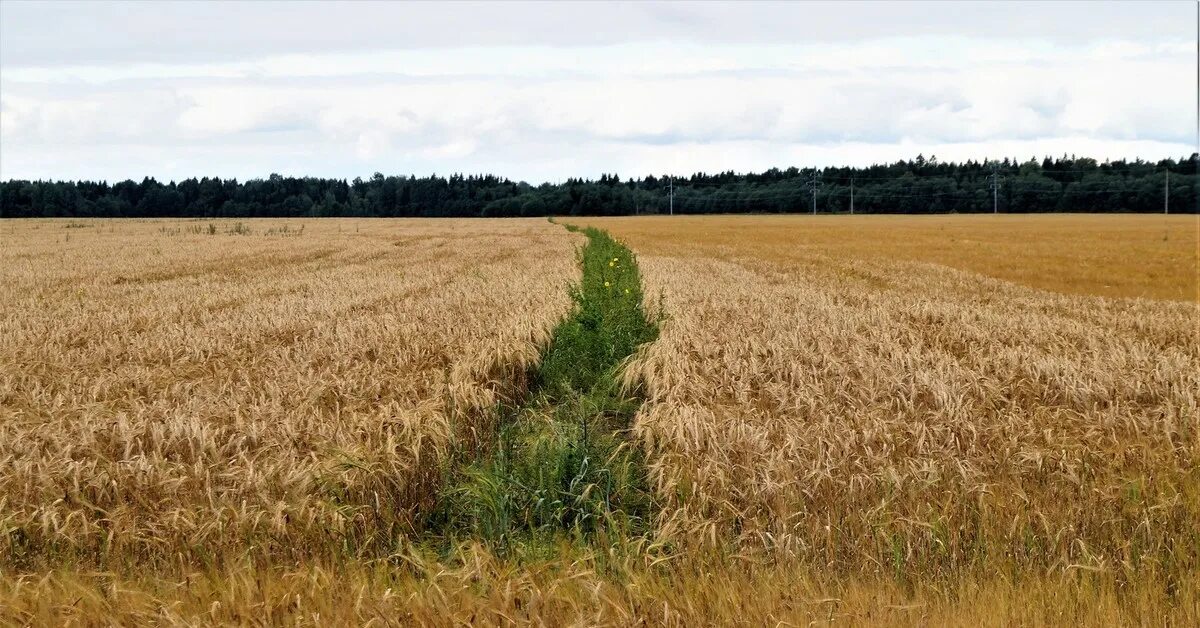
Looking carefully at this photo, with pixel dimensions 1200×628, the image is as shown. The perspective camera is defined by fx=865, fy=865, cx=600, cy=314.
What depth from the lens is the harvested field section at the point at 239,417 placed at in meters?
4.39

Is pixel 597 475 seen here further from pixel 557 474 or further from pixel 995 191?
pixel 995 191

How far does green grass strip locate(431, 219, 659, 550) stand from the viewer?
4746 mm

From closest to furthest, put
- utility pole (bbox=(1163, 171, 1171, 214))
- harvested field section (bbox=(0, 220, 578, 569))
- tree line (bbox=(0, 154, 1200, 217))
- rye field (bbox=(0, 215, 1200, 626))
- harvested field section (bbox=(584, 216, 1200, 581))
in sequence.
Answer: rye field (bbox=(0, 215, 1200, 626)) → harvested field section (bbox=(584, 216, 1200, 581)) → harvested field section (bbox=(0, 220, 578, 569)) → utility pole (bbox=(1163, 171, 1171, 214)) → tree line (bbox=(0, 154, 1200, 217))

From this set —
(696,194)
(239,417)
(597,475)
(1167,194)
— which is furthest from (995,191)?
(239,417)

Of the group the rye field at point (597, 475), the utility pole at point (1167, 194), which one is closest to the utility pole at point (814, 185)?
the utility pole at point (1167, 194)

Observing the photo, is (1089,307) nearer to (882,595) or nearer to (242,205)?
(882,595)

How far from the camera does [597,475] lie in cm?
538

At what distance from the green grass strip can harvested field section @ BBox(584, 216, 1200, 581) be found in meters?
0.26

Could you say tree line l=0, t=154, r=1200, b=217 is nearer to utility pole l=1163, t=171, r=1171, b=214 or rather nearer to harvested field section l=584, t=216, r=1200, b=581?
utility pole l=1163, t=171, r=1171, b=214

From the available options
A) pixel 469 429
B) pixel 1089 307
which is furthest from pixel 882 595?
pixel 1089 307

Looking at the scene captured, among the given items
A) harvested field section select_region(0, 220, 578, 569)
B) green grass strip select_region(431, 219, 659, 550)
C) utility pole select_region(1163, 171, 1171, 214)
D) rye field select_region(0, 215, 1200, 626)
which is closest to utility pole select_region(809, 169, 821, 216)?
utility pole select_region(1163, 171, 1171, 214)

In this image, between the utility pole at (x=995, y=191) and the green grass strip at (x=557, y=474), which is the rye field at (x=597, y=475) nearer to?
the green grass strip at (x=557, y=474)

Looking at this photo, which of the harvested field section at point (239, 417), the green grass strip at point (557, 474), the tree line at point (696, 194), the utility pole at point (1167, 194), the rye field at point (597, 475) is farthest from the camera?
the tree line at point (696, 194)

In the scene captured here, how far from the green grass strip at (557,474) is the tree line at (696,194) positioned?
109 metres
